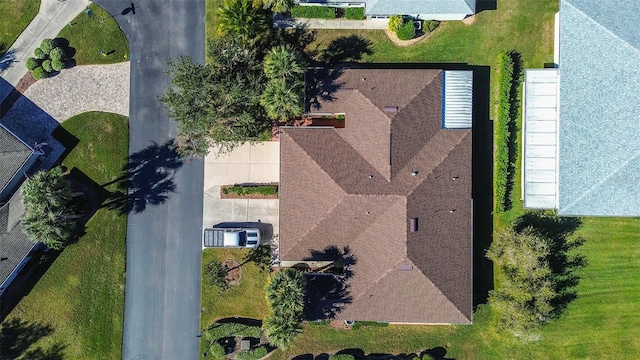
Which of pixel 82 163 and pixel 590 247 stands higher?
pixel 82 163

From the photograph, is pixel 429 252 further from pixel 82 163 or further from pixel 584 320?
pixel 82 163

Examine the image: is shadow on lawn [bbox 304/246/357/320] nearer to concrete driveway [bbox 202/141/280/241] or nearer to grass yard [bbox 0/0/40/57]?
concrete driveway [bbox 202/141/280/241]

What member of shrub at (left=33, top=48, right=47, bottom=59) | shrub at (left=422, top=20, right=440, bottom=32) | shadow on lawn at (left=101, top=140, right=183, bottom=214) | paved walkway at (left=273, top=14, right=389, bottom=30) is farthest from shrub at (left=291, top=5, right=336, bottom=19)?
shrub at (left=33, top=48, right=47, bottom=59)

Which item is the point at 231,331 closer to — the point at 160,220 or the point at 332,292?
the point at 332,292

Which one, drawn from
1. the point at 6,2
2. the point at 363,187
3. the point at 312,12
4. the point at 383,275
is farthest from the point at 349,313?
the point at 6,2

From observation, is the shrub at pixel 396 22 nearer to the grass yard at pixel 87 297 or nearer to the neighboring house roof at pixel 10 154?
the grass yard at pixel 87 297

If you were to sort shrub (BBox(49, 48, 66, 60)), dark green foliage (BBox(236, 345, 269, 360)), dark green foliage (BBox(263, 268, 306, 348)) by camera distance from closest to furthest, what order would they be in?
dark green foliage (BBox(263, 268, 306, 348))
dark green foliage (BBox(236, 345, 269, 360))
shrub (BBox(49, 48, 66, 60))
